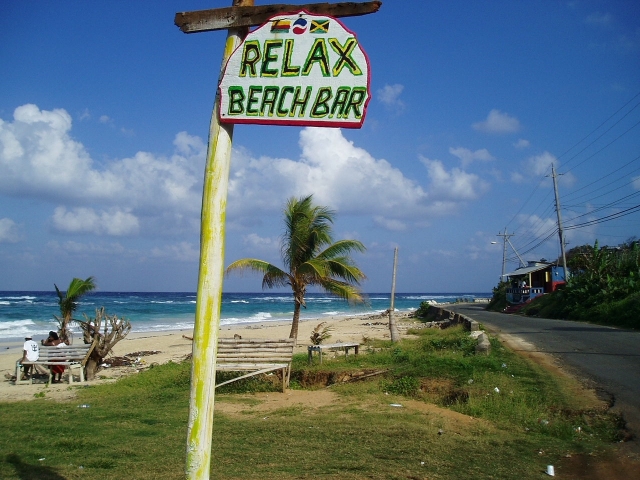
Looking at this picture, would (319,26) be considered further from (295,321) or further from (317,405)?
(295,321)

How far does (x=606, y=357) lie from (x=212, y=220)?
452 inches

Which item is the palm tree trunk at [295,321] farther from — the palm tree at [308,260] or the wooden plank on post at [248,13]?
the wooden plank on post at [248,13]

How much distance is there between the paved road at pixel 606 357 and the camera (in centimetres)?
819

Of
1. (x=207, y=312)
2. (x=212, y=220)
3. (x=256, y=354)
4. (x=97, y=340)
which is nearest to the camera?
(x=207, y=312)

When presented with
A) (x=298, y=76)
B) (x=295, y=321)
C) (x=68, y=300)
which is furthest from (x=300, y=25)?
(x=68, y=300)

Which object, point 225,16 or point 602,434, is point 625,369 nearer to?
point 602,434

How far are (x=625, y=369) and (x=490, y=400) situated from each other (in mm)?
4116

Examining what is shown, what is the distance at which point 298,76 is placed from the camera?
3.68m

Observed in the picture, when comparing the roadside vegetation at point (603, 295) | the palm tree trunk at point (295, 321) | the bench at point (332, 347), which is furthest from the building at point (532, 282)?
the bench at point (332, 347)

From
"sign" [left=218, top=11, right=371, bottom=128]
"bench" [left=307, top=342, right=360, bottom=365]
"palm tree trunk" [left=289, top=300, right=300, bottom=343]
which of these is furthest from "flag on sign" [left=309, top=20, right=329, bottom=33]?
"palm tree trunk" [left=289, top=300, right=300, bottom=343]

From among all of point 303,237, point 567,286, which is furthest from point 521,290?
point 303,237

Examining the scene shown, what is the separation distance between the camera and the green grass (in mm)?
5344

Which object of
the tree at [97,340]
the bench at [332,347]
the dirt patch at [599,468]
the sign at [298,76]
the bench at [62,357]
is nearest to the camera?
the sign at [298,76]

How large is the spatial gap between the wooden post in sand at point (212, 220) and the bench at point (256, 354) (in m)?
7.34
